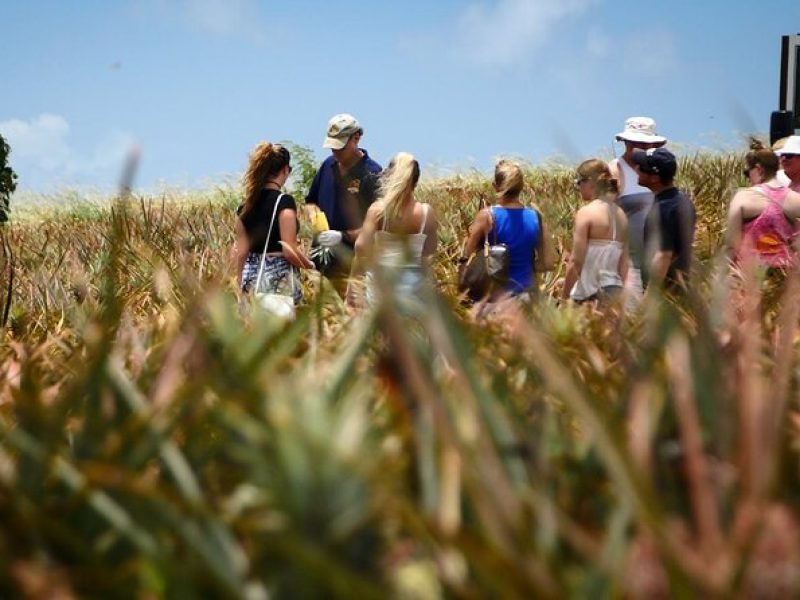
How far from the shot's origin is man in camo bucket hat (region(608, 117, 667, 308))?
7.35 meters

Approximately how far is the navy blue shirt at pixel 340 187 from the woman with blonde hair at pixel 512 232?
A: 1847mm

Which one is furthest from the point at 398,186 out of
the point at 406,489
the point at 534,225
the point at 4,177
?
the point at 4,177

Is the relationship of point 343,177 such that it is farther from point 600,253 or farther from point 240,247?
point 600,253

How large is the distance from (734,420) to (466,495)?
37 cm

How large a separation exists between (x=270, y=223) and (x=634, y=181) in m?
2.63

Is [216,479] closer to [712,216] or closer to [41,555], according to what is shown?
[41,555]

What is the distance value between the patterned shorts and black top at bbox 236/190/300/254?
11 centimetres

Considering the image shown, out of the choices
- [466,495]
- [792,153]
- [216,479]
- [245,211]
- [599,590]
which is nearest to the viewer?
[599,590]

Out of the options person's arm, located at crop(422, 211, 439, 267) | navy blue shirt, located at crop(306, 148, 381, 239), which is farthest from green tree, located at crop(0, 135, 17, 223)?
person's arm, located at crop(422, 211, 439, 267)

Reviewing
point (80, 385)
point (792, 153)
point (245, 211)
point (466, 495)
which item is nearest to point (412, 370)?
point (466, 495)

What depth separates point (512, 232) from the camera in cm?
777

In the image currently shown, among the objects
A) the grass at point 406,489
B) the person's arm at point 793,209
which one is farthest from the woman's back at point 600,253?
the grass at point 406,489

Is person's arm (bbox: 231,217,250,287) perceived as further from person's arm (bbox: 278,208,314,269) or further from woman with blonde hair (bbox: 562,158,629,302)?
woman with blonde hair (bbox: 562,158,629,302)

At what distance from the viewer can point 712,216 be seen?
15820 mm
